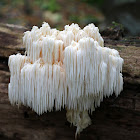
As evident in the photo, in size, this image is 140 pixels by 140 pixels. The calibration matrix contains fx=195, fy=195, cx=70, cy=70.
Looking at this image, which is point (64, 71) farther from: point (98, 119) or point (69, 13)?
point (69, 13)

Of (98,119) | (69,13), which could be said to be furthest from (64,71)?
(69,13)

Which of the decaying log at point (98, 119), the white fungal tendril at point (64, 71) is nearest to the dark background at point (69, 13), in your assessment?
the decaying log at point (98, 119)

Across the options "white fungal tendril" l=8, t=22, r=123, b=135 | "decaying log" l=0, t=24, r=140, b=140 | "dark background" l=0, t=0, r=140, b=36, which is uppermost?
"dark background" l=0, t=0, r=140, b=36

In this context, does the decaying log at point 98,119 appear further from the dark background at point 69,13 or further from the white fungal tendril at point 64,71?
the dark background at point 69,13

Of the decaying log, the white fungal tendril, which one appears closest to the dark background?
the decaying log

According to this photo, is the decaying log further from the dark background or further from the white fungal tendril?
the dark background
